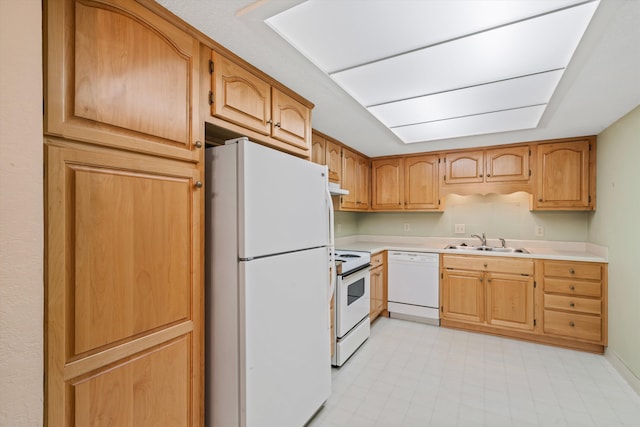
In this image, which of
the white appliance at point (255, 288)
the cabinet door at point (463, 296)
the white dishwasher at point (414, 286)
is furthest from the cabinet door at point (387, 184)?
the white appliance at point (255, 288)

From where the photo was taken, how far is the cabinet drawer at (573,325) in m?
2.69

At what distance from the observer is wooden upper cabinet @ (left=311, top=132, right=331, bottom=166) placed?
9.05ft

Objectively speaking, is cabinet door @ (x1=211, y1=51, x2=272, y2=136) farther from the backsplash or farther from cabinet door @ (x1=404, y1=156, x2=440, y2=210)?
cabinet door @ (x1=404, y1=156, x2=440, y2=210)

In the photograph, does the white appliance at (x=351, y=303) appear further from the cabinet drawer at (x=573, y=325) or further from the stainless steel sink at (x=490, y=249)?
the cabinet drawer at (x=573, y=325)

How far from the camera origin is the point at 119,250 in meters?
1.04

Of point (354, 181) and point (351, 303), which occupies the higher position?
point (354, 181)

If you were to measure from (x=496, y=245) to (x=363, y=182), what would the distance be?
182cm

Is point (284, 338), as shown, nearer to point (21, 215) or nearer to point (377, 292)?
point (21, 215)

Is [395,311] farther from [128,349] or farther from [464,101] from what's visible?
[128,349]

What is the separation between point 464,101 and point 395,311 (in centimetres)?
251

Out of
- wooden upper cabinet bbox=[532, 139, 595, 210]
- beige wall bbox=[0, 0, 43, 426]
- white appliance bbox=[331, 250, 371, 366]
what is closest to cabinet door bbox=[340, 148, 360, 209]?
white appliance bbox=[331, 250, 371, 366]

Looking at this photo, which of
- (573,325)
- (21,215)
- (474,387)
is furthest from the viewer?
(573,325)

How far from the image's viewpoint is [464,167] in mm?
3551

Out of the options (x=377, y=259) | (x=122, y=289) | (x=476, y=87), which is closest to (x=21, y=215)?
(x=122, y=289)
